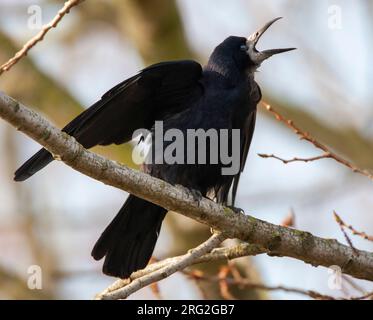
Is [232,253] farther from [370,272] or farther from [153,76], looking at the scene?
[153,76]

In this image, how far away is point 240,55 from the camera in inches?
219

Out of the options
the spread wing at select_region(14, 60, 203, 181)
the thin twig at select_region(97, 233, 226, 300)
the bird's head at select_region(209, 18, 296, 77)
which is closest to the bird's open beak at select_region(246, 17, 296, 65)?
the bird's head at select_region(209, 18, 296, 77)

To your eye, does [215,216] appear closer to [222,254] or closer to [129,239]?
[222,254]

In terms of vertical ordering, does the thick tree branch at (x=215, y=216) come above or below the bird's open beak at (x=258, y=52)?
below

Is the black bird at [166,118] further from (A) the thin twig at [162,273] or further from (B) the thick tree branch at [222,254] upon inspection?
(A) the thin twig at [162,273]

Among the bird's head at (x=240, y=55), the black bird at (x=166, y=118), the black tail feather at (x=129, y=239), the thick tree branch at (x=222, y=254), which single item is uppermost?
the bird's head at (x=240, y=55)

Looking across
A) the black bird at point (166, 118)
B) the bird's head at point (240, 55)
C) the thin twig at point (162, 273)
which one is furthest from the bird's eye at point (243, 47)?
the thin twig at point (162, 273)

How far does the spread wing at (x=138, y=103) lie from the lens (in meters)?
4.89

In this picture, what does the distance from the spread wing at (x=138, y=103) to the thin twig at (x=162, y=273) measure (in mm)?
1105

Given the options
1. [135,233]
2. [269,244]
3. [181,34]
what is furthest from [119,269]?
[181,34]

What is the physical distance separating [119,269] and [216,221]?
1.16 metres

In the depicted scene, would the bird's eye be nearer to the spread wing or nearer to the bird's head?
the bird's head

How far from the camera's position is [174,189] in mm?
4035

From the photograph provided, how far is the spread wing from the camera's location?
489 cm
